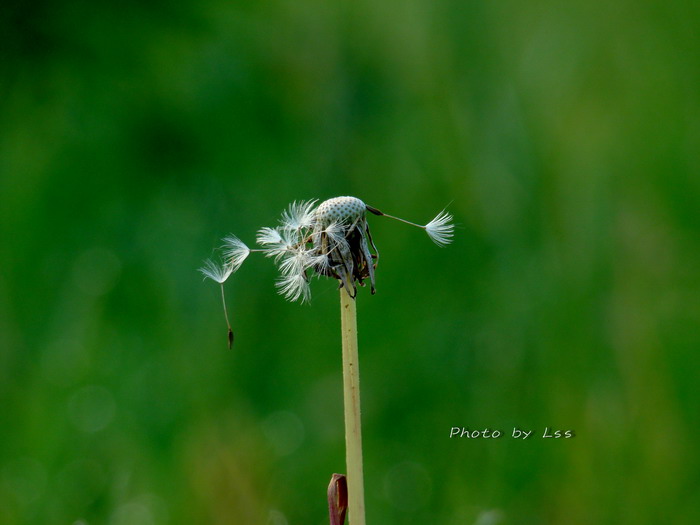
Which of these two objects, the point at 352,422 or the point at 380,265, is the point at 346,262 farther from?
the point at 380,265

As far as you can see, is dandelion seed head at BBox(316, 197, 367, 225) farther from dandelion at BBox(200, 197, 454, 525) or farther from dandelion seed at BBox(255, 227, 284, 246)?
dandelion seed at BBox(255, 227, 284, 246)

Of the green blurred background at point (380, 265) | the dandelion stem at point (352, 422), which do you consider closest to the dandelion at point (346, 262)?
the dandelion stem at point (352, 422)

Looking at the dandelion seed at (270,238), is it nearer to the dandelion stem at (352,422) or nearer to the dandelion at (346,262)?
the dandelion at (346,262)

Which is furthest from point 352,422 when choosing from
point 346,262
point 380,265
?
point 380,265

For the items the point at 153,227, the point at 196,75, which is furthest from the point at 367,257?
the point at 196,75

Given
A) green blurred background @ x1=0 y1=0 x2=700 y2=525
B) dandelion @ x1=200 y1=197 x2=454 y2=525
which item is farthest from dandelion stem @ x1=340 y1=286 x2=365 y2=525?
green blurred background @ x1=0 y1=0 x2=700 y2=525

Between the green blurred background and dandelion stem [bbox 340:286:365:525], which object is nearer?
dandelion stem [bbox 340:286:365:525]

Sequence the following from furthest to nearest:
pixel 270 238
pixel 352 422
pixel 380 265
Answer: pixel 380 265 < pixel 270 238 < pixel 352 422
